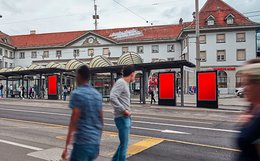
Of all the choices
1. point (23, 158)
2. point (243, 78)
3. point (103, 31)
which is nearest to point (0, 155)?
point (23, 158)

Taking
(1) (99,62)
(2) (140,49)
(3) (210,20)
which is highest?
(3) (210,20)

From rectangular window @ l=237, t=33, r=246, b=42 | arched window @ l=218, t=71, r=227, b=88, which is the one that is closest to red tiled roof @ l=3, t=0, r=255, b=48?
rectangular window @ l=237, t=33, r=246, b=42

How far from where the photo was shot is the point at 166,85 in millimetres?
20891

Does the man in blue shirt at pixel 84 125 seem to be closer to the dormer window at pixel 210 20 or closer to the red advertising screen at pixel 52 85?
the red advertising screen at pixel 52 85

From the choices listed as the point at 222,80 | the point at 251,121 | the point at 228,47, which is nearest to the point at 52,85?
the point at 251,121

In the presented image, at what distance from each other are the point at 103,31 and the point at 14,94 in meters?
32.8

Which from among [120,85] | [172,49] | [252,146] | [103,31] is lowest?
[252,146]

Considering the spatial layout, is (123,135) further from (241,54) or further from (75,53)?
(75,53)

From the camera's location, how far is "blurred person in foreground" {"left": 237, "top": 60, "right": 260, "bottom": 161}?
2025mm

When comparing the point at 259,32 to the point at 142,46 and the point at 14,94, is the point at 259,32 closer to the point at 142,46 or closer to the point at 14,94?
the point at 142,46

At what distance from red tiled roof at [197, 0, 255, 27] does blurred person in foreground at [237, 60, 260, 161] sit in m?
49.0

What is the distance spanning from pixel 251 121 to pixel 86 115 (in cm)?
209

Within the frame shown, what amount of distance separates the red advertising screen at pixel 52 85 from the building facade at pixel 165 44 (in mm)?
24049

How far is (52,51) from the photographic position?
66438mm
